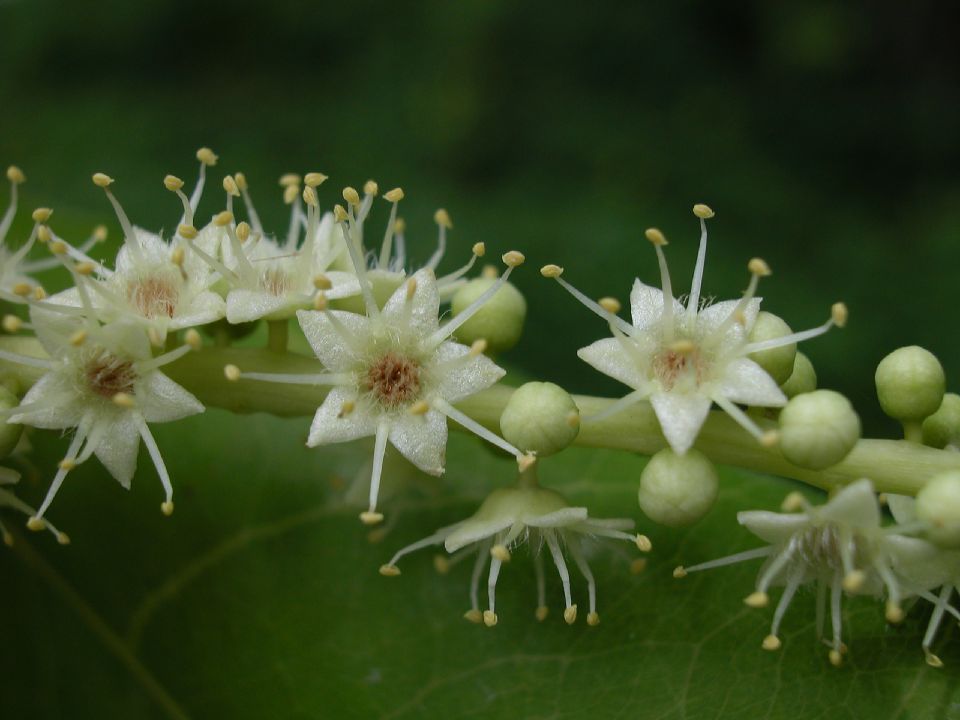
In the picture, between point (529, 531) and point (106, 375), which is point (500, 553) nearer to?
point (529, 531)

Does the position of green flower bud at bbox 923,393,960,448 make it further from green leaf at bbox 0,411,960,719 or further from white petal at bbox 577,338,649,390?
white petal at bbox 577,338,649,390

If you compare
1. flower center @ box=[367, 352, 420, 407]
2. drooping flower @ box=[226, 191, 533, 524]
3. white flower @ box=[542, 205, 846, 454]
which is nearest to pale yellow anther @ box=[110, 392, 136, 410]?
drooping flower @ box=[226, 191, 533, 524]

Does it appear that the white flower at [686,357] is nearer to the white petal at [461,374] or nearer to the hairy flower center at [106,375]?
the white petal at [461,374]

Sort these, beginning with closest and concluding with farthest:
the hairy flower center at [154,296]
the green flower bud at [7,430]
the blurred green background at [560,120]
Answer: the green flower bud at [7,430] → the hairy flower center at [154,296] → the blurred green background at [560,120]

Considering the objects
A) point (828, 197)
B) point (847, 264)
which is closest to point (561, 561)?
point (847, 264)

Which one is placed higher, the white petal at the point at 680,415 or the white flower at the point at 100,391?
the white petal at the point at 680,415

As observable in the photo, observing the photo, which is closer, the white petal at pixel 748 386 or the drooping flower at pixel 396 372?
the white petal at pixel 748 386

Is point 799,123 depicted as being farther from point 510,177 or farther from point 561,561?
point 561,561

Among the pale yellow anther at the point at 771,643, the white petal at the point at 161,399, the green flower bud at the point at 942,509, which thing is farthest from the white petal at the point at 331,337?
the green flower bud at the point at 942,509
